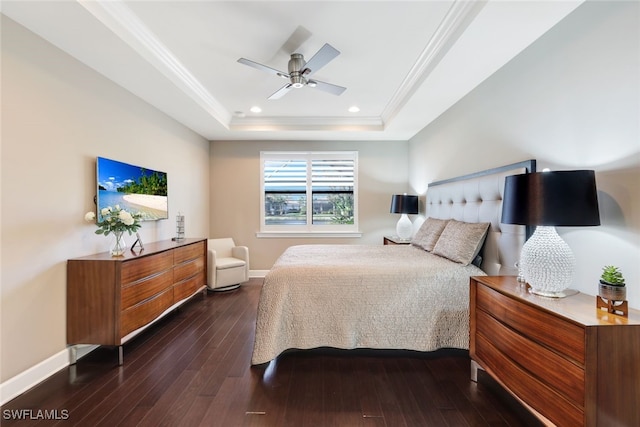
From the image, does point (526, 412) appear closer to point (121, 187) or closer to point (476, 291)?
point (476, 291)

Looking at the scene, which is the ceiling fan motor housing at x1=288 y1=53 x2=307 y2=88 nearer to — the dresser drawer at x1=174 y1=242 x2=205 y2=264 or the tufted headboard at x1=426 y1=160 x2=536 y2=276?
the tufted headboard at x1=426 y1=160 x2=536 y2=276

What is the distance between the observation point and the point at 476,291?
1.84m

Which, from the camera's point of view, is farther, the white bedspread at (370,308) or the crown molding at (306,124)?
the crown molding at (306,124)

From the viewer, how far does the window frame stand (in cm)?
483

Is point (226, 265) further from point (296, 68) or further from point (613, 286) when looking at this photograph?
point (613, 286)

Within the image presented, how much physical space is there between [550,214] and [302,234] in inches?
150

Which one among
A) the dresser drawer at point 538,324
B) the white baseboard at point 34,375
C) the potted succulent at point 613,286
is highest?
the potted succulent at point 613,286

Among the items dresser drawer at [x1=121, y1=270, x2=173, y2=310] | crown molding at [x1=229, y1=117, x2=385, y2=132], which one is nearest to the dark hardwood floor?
dresser drawer at [x1=121, y1=270, x2=173, y2=310]

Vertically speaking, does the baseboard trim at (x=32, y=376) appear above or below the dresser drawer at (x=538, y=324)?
below

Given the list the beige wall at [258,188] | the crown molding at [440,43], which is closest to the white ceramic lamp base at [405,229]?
the beige wall at [258,188]

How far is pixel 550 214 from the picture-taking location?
1.36m

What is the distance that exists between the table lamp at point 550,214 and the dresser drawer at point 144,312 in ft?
9.22

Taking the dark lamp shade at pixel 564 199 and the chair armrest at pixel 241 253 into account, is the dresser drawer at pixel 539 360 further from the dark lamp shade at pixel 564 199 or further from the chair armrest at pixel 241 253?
the chair armrest at pixel 241 253

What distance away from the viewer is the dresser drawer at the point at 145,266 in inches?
86.8
